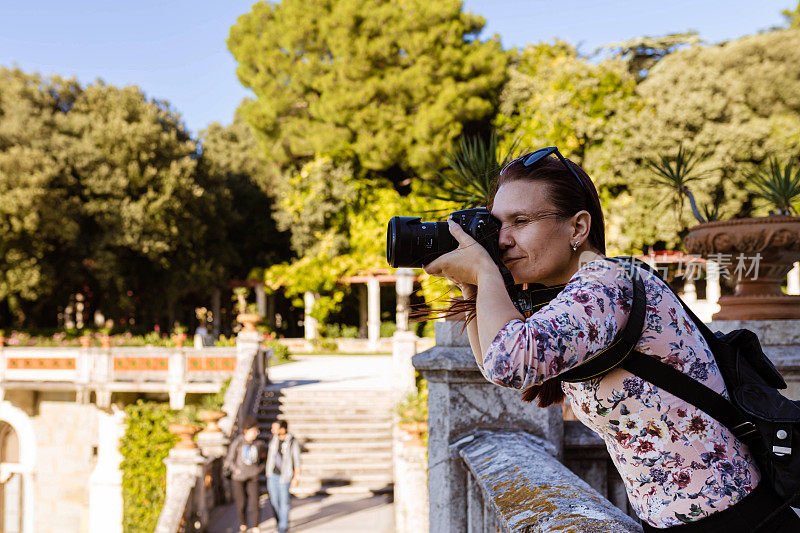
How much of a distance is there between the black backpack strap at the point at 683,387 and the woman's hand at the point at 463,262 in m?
0.30

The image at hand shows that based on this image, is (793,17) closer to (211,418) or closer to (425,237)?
(211,418)

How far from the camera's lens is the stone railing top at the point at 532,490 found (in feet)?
4.48

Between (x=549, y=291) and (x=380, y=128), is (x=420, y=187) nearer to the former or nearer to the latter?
(x=380, y=128)

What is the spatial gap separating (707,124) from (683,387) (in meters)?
20.3

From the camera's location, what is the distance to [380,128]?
2117 cm

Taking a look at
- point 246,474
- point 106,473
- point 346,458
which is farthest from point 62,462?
point 246,474

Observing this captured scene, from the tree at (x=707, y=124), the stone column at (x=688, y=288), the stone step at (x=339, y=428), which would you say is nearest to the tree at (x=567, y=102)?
the tree at (x=707, y=124)

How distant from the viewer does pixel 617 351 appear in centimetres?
105

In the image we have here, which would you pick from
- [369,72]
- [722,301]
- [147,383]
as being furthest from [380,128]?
[722,301]

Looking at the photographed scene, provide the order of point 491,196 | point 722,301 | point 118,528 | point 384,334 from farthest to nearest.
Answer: point 384,334, point 118,528, point 722,301, point 491,196

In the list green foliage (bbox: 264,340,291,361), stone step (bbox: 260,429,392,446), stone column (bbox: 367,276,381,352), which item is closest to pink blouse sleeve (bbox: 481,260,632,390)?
stone step (bbox: 260,429,392,446)

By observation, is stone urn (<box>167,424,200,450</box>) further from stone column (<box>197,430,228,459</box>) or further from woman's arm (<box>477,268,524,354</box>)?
woman's arm (<box>477,268,524,354</box>)

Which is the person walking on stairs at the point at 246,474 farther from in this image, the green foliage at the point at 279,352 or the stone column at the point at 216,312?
the stone column at the point at 216,312

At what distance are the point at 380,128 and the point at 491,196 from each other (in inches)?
799
